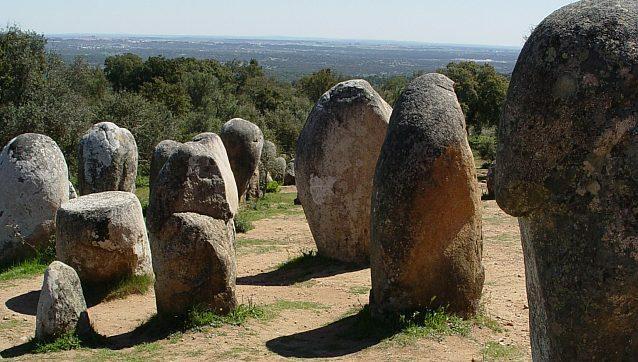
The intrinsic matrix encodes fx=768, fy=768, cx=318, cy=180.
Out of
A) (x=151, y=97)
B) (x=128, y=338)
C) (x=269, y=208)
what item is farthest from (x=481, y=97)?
(x=128, y=338)

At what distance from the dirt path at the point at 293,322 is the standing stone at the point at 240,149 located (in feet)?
18.8

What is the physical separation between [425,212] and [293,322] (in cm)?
235

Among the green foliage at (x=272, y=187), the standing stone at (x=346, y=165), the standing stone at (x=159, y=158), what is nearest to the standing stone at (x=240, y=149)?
the standing stone at (x=159, y=158)

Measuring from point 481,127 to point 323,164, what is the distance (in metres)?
29.2

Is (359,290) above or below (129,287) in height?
above

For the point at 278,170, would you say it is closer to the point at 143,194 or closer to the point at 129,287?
the point at 143,194

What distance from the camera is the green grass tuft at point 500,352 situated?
7582 millimetres

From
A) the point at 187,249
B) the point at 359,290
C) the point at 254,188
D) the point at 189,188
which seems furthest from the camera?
the point at 254,188

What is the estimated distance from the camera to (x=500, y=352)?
7742mm

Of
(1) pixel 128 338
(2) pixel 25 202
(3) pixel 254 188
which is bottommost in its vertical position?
(3) pixel 254 188

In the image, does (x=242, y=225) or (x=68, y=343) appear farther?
(x=242, y=225)

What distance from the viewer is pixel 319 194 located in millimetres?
12867

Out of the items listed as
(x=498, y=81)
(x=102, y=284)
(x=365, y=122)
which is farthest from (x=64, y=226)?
(x=498, y=81)

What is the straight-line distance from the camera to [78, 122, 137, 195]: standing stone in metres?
16.3
